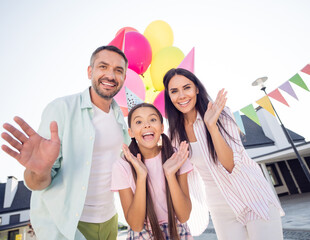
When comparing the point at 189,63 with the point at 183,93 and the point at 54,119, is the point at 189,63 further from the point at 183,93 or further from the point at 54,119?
the point at 54,119

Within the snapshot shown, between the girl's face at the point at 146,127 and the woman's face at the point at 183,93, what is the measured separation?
15.1 inches

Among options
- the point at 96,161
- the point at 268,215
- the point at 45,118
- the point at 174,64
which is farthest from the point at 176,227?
the point at 174,64

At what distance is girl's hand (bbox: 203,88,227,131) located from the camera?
5.54 ft

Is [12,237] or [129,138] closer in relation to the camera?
[129,138]

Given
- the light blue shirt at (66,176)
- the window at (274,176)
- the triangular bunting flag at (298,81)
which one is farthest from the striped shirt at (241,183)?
the window at (274,176)

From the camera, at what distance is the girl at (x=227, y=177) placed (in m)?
1.54

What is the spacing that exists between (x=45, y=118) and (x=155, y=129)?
0.99 meters

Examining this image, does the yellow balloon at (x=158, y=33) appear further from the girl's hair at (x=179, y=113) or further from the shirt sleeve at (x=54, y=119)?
the shirt sleeve at (x=54, y=119)

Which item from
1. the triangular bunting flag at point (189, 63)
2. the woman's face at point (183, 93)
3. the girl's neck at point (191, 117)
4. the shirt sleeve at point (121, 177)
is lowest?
the shirt sleeve at point (121, 177)

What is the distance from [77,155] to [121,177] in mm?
433

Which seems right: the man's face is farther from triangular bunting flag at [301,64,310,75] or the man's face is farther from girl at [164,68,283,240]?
triangular bunting flag at [301,64,310,75]

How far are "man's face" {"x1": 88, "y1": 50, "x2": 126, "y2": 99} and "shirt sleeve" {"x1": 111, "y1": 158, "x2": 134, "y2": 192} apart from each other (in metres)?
0.80

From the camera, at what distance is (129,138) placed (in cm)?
206

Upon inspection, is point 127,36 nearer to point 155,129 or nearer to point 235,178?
point 155,129
